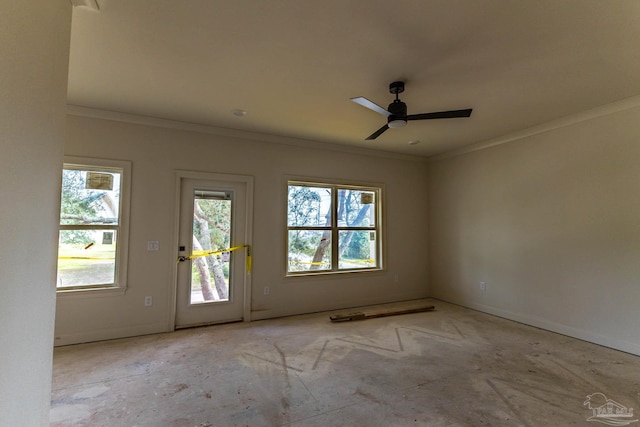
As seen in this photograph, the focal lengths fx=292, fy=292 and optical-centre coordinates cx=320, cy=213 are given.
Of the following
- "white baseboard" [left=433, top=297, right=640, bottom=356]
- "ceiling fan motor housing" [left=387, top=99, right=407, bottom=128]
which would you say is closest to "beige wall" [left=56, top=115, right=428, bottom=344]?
"white baseboard" [left=433, top=297, right=640, bottom=356]

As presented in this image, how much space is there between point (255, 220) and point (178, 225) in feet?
3.21

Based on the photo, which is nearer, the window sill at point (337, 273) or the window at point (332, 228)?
the window sill at point (337, 273)

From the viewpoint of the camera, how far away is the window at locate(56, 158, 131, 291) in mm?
3258

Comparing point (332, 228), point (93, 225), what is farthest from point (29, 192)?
point (332, 228)

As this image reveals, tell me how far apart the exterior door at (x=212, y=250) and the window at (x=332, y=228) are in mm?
737

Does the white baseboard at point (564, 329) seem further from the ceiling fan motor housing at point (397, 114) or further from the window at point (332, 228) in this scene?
the ceiling fan motor housing at point (397, 114)

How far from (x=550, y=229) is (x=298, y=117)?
345cm

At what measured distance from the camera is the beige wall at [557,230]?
307cm

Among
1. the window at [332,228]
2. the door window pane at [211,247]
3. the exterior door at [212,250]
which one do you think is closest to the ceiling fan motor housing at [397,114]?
the window at [332,228]

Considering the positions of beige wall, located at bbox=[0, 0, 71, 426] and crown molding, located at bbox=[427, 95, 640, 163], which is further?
crown molding, located at bbox=[427, 95, 640, 163]

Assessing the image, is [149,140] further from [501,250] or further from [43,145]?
[501,250]

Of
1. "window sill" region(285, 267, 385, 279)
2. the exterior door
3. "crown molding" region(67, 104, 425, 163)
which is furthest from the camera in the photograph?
"window sill" region(285, 267, 385, 279)

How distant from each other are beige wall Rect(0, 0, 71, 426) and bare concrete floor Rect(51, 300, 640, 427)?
36.6 inches

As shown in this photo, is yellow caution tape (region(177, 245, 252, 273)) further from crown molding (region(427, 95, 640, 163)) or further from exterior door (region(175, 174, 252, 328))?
crown molding (region(427, 95, 640, 163))
